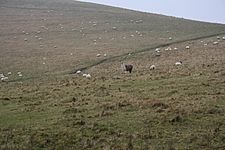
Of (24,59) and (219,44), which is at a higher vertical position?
(219,44)

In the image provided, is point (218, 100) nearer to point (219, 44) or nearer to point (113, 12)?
point (219, 44)

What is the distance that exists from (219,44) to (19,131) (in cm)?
3221

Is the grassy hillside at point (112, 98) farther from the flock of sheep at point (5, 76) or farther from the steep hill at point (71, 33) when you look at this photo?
the flock of sheep at point (5, 76)

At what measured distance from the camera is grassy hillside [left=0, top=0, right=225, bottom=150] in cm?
1580

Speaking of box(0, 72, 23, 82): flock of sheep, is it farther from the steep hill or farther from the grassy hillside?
the steep hill

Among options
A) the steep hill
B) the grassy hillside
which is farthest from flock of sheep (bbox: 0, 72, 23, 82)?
the steep hill

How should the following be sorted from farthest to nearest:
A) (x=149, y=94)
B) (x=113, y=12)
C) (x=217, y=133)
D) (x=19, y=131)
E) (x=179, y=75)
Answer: (x=113, y=12) → (x=179, y=75) → (x=149, y=94) → (x=19, y=131) → (x=217, y=133)

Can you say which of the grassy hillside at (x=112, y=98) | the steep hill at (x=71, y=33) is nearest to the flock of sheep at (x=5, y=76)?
the grassy hillside at (x=112, y=98)

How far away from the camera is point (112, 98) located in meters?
21.5

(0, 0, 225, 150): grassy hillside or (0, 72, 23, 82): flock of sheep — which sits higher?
(0, 0, 225, 150): grassy hillside

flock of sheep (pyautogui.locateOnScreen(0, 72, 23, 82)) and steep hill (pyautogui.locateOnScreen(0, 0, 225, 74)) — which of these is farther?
steep hill (pyautogui.locateOnScreen(0, 0, 225, 74))

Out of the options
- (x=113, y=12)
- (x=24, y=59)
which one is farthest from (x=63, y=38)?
(x=113, y=12)

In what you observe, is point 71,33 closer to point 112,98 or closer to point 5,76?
point 5,76

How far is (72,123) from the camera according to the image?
1764 cm
